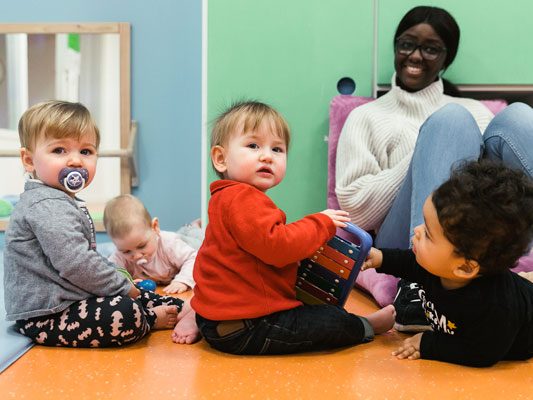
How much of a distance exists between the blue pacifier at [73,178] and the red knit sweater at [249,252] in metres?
0.25

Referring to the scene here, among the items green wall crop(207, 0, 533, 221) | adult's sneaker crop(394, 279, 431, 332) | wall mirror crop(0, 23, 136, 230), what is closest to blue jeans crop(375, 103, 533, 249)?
adult's sneaker crop(394, 279, 431, 332)

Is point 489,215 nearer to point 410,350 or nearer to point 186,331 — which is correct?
point 410,350

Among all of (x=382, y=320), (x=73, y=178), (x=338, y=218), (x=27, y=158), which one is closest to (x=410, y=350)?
(x=382, y=320)

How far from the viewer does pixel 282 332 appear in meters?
1.03

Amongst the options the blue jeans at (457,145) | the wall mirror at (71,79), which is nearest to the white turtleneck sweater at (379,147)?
the blue jeans at (457,145)

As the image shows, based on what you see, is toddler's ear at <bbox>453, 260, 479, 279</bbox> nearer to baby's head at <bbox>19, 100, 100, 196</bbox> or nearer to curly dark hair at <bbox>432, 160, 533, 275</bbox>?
curly dark hair at <bbox>432, 160, 533, 275</bbox>

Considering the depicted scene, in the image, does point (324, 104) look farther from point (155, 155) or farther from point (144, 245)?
point (155, 155)

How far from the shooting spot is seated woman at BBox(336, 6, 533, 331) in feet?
4.00

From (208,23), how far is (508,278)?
4.12 feet

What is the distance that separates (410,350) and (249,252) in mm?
338

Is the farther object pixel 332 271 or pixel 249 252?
pixel 332 271

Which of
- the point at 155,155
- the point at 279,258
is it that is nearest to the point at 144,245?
the point at 279,258

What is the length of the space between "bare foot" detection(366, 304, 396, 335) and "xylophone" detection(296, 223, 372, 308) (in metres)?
0.09

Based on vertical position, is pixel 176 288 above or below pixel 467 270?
below
